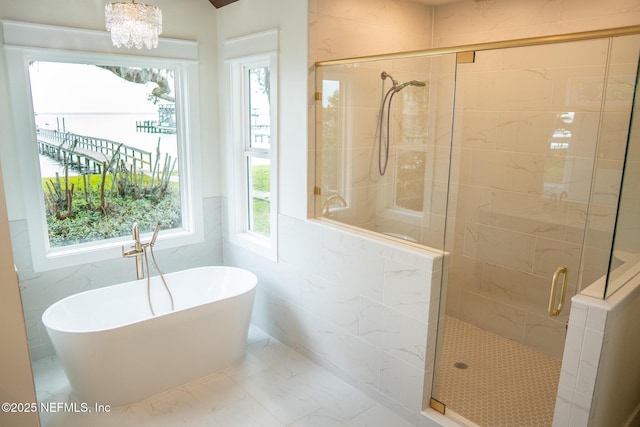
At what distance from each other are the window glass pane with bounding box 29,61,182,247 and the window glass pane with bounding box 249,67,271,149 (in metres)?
0.65

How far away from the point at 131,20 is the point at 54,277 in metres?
1.92

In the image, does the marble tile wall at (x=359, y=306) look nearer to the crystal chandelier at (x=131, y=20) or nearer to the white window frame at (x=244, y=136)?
the white window frame at (x=244, y=136)

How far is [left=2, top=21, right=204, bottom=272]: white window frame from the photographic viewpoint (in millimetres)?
2924

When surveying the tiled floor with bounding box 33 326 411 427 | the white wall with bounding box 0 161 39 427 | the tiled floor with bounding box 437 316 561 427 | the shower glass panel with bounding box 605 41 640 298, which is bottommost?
the tiled floor with bounding box 33 326 411 427

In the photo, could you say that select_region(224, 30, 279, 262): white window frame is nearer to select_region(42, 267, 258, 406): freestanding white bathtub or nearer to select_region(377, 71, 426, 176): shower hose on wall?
select_region(42, 267, 258, 406): freestanding white bathtub

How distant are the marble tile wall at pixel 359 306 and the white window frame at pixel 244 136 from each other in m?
0.21

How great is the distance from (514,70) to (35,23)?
10.4 feet

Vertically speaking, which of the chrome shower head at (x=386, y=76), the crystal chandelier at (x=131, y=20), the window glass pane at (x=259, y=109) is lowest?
the window glass pane at (x=259, y=109)

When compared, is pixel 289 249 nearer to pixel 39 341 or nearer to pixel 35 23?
pixel 39 341

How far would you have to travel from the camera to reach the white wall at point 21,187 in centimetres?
294

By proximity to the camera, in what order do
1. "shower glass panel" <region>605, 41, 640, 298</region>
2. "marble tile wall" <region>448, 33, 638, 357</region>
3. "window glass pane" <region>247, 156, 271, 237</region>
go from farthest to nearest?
1. "window glass pane" <region>247, 156, 271, 237</region>
2. "marble tile wall" <region>448, 33, 638, 357</region>
3. "shower glass panel" <region>605, 41, 640, 298</region>

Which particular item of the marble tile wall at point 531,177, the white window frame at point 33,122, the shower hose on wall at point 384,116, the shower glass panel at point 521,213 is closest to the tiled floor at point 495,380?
the shower glass panel at point 521,213

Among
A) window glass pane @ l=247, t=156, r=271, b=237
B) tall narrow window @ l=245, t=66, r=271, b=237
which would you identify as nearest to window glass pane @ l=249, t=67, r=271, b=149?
tall narrow window @ l=245, t=66, r=271, b=237

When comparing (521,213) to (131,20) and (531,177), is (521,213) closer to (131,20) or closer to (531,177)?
(531,177)
